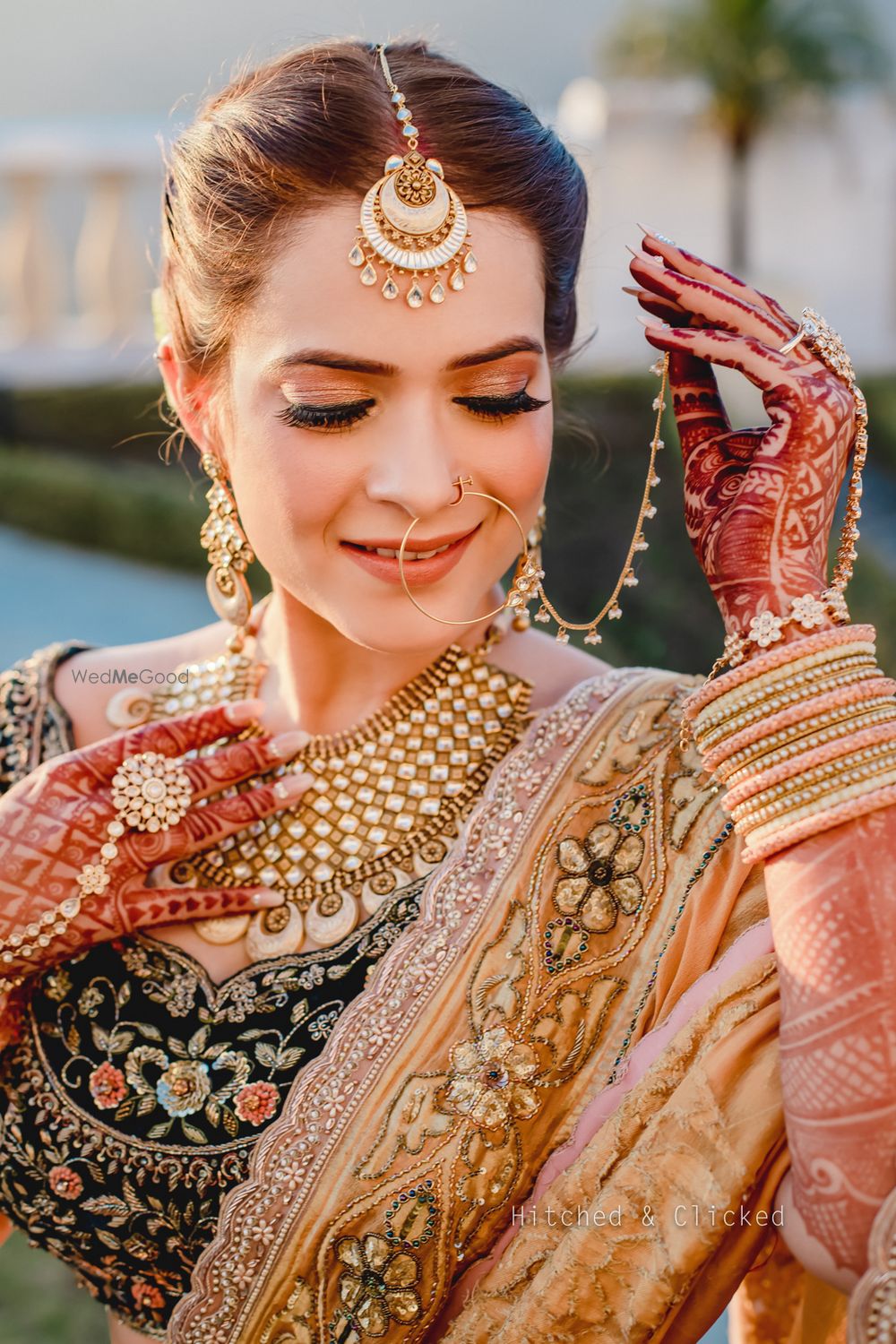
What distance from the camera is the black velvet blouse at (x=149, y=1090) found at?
149 cm

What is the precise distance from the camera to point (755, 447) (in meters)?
1.33

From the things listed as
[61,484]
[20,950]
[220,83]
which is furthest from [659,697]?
[61,484]

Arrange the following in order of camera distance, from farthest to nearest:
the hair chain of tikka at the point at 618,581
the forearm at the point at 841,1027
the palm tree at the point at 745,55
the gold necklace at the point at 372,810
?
the palm tree at the point at 745,55
the gold necklace at the point at 372,810
the hair chain of tikka at the point at 618,581
the forearm at the point at 841,1027

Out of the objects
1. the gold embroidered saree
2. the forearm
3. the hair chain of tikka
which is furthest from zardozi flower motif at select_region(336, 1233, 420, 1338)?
the hair chain of tikka

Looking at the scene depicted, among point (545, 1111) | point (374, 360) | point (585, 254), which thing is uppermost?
point (585, 254)

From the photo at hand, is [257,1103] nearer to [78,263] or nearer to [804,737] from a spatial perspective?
[804,737]

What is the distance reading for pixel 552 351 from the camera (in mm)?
1675

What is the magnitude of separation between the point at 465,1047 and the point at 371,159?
92 centimetres

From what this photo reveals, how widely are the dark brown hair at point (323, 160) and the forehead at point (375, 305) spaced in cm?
3

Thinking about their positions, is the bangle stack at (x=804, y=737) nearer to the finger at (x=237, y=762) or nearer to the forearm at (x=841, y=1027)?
the forearm at (x=841, y=1027)

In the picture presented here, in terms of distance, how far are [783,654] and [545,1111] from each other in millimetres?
536

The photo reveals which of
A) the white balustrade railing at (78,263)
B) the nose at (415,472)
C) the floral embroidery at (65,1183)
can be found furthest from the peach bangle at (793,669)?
the white balustrade railing at (78,263)

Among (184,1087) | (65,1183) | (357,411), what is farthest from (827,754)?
(65,1183)

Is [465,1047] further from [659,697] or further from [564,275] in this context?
[564,275]
